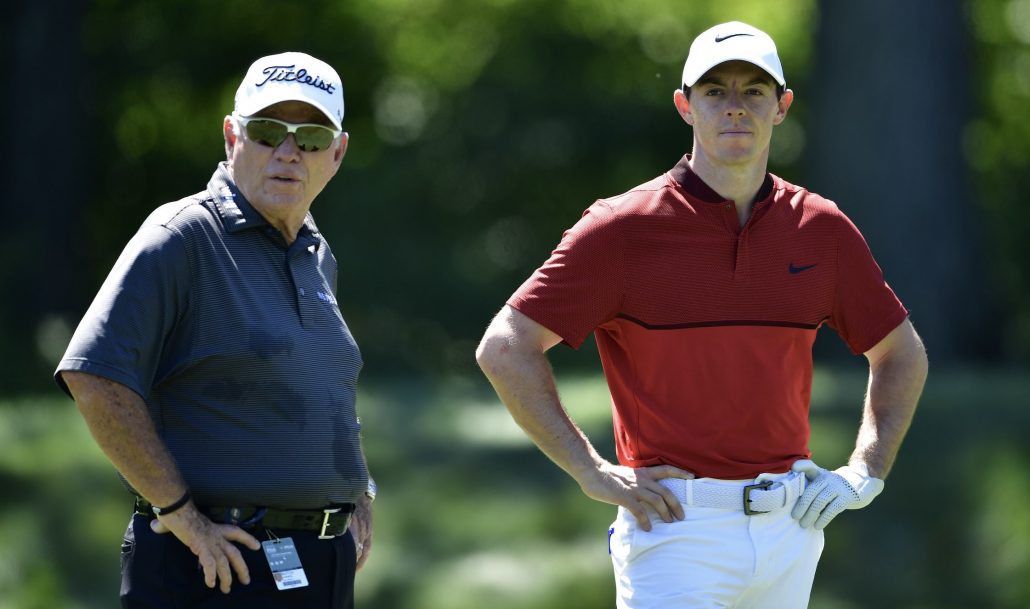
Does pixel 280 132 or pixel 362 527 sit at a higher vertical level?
pixel 280 132

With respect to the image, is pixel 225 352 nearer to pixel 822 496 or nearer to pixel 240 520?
pixel 240 520

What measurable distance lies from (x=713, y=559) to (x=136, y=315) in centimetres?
153

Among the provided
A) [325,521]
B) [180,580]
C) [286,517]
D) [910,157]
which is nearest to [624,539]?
[325,521]

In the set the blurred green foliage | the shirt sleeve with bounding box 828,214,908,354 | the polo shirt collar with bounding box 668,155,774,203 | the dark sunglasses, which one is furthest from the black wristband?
the blurred green foliage

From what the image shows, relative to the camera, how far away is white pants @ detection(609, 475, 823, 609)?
378cm

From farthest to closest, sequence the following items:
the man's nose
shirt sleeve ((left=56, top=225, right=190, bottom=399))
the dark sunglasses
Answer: the man's nose → the dark sunglasses → shirt sleeve ((left=56, top=225, right=190, bottom=399))

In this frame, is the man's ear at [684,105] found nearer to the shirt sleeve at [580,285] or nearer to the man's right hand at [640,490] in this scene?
the shirt sleeve at [580,285]

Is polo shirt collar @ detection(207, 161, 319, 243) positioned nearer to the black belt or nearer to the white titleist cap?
the white titleist cap

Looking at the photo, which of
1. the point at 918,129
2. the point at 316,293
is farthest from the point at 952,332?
the point at 316,293

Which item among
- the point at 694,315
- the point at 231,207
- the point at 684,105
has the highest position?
the point at 684,105

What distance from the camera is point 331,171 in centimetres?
400

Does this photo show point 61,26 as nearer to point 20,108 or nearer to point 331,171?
point 20,108

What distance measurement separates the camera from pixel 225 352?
11.7 feet

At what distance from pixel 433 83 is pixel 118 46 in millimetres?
3836
